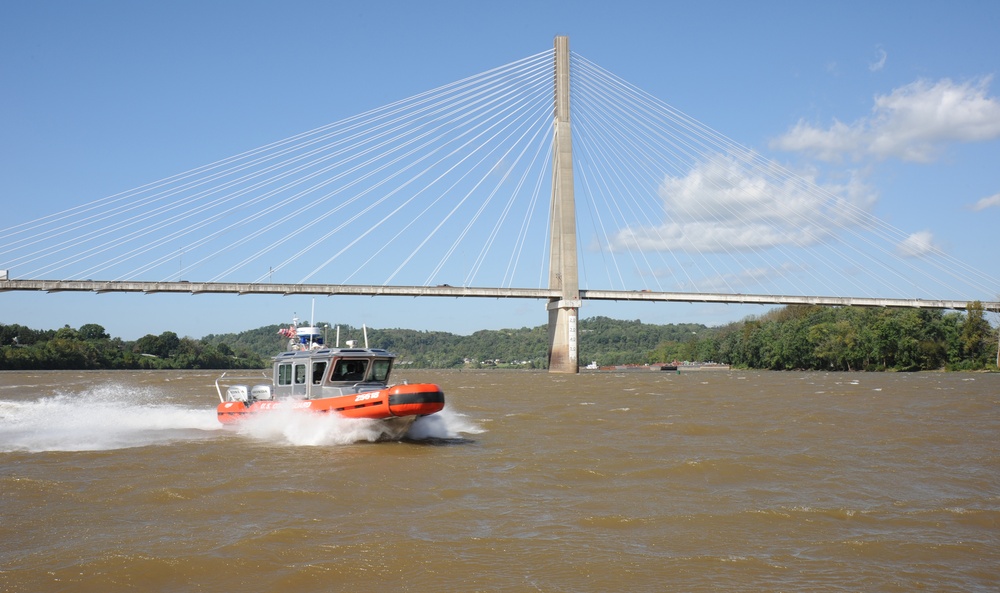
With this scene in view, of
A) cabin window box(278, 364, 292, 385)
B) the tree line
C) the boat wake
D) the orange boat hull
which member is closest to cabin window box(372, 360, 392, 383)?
the orange boat hull

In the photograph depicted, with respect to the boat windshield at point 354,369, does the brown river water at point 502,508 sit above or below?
below

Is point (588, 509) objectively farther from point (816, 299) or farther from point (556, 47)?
point (816, 299)

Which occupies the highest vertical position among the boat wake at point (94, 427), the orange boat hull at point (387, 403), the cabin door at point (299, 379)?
the cabin door at point (299, 379)

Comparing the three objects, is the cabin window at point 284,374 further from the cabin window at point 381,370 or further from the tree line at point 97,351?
the tree line at point 97,351

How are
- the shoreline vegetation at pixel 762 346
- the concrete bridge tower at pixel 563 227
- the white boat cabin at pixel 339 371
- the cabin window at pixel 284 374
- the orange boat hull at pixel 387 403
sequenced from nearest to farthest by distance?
the orange boat hull at pixel 387 403 → the white boat cabin at pixel 339 371 → the cabin window at pixel 284 374 → the concrete bridge tower at pixel 563 227 → the shoreline vegetation at pixel 762 346

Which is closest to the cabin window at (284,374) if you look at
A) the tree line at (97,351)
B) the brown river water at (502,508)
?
the brown river water at (502,508)

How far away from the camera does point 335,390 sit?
62.0 ft

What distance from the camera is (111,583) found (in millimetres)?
7781

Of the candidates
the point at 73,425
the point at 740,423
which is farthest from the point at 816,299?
the point at 73,425

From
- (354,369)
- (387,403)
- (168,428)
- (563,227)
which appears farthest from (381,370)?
(563,227)

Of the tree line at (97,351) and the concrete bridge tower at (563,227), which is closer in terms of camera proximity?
the concrete bridge tower at (563,227)

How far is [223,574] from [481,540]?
260 centimetres

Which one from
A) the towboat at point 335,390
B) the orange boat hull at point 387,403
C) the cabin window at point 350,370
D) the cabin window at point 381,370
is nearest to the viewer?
the orange boat hull at point 387,403

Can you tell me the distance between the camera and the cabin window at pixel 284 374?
20031mm
